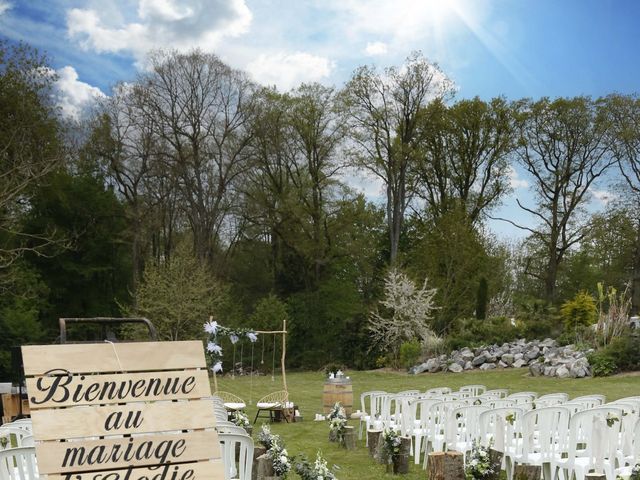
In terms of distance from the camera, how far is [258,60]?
113 ft

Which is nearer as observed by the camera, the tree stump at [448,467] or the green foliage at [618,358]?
the tree stump at [448,467]

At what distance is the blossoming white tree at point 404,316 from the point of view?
2620 centimetres

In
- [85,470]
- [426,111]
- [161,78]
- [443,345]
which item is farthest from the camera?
[426,111]

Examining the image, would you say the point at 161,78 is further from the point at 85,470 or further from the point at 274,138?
the point at 85,470

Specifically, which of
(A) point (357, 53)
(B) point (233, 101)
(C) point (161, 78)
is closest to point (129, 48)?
(C) point (161, 78)

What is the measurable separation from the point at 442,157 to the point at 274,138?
8668mm

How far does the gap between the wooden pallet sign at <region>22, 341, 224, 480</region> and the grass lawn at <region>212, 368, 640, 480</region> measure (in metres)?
4.56

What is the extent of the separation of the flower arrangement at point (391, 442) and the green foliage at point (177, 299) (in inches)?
673

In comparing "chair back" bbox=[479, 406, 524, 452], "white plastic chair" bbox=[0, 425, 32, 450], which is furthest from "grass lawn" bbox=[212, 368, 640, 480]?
"white plastic chair" bbox=[0, 425, 32, 450]

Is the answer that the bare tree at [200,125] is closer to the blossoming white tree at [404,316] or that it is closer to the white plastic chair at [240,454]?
the blossoming white tree at [404,316]

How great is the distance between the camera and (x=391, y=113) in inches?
1313

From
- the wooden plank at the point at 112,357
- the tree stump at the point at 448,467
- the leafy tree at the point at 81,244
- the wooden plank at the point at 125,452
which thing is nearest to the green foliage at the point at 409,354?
the leafy tree at the point at 81,244

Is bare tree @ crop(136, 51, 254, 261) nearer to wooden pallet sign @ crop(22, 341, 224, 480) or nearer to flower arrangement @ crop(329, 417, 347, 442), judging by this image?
flower arrangement @ crop(329, 417, 347, 442)

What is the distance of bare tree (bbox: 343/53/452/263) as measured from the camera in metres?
32.9
